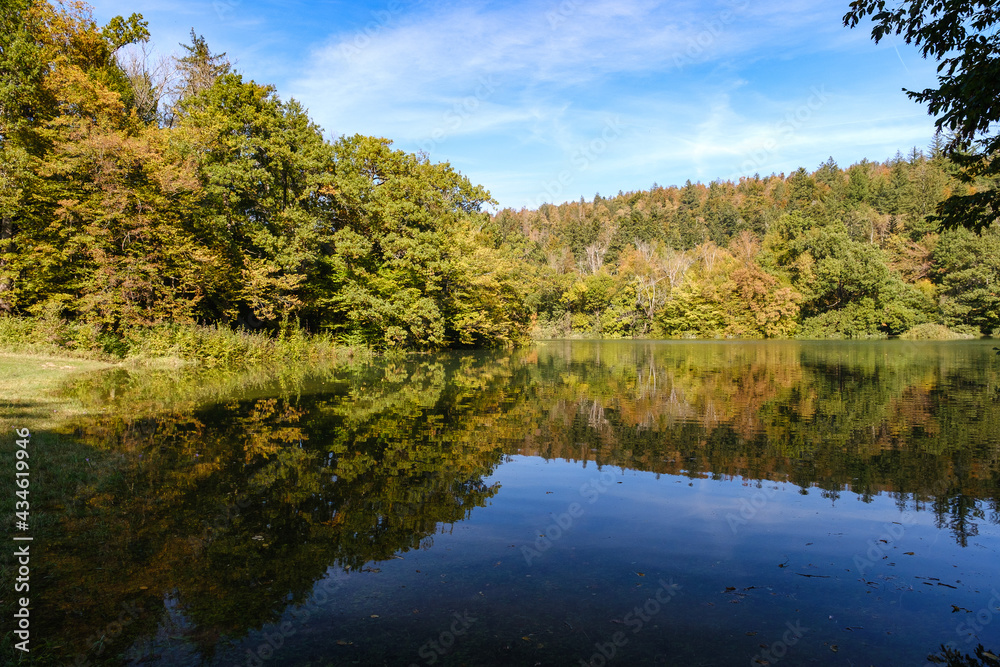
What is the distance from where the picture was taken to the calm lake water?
165 inches

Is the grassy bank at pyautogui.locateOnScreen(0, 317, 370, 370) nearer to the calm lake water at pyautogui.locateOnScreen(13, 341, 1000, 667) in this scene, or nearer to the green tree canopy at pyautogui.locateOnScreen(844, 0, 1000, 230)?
the calm lake water at pyautogui.locateOnScreen(13, 341, 1000, 667)

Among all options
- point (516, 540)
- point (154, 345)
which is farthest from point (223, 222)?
point (516, 540)

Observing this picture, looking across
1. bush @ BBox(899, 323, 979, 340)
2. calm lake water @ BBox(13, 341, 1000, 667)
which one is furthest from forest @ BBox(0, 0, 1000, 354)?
calm lake water @ BBox(13, 341, 1000, 667)

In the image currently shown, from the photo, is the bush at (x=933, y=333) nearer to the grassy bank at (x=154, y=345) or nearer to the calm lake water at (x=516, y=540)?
the calm lake water at (x=516, y=540)

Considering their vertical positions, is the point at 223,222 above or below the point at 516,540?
above

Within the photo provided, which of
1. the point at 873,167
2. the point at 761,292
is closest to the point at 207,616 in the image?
the point at 761,292

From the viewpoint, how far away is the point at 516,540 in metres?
6.18

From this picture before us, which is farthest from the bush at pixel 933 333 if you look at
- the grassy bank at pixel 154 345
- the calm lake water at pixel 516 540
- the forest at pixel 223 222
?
the grassy bank at pixel 154 345

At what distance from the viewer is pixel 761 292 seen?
219ft

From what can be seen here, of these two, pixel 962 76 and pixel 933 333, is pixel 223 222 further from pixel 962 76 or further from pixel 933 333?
pixel 933 333

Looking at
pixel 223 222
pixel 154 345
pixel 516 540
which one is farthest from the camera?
pixel 223 222

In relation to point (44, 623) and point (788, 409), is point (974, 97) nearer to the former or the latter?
point (788, 409)

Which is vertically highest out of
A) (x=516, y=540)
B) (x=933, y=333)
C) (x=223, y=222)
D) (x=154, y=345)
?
(x=223, y=222)

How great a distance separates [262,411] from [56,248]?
17.1m
